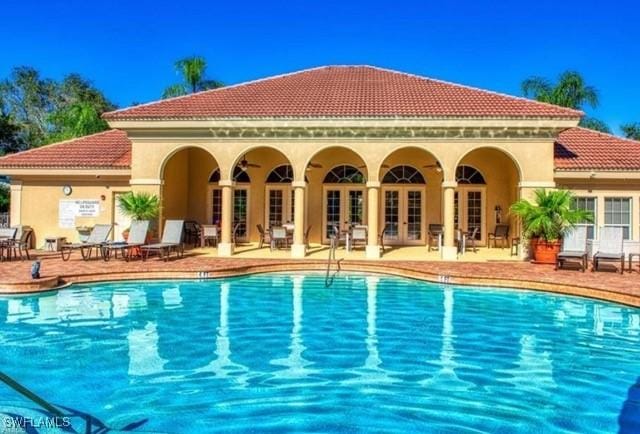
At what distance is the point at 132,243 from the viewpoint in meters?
16.1

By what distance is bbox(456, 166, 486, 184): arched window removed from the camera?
21.0 m

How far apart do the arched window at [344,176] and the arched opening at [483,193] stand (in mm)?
4329

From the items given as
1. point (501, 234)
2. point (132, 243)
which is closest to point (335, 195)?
point (501, 234)

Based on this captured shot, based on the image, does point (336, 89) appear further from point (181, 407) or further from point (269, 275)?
point (181, 407)

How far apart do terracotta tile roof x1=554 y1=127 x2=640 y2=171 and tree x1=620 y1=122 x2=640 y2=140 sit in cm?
3587

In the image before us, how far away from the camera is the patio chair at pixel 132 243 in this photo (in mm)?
15961

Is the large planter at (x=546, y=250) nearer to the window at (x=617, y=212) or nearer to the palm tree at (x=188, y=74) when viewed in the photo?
the window at (x=617, y=212)

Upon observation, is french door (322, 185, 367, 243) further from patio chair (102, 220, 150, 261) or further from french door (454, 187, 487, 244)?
patio chair (102, 220, 150, 261)

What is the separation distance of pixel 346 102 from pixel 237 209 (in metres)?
7.11

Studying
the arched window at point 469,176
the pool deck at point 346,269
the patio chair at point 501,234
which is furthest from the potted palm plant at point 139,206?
the patio chair at point 501,234

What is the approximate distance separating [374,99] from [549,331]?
12330 millimetres

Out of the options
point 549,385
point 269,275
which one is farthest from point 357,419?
point 269,275

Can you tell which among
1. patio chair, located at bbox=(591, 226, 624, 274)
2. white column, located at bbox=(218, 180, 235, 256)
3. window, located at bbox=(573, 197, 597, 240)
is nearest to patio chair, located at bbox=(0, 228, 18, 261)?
white column, located at bbox=(218, 180, 235, 256)

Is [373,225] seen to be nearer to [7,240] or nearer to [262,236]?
[262,236]
